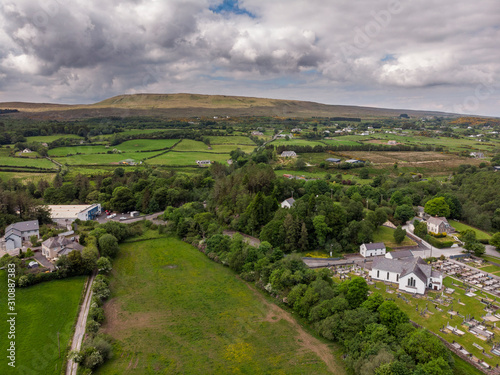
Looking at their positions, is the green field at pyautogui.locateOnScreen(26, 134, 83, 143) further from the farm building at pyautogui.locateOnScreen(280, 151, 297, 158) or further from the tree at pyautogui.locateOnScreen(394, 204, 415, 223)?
the tree at pyautogui.locateOnScreen(394, 204, 415, 223)

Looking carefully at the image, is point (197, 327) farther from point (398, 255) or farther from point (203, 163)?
point (203, 163)

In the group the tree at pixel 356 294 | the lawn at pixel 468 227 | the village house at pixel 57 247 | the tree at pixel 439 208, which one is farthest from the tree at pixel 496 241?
the village house at pixel 57 247

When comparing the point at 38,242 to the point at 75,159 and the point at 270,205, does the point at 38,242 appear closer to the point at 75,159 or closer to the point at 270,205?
the point at 270,205

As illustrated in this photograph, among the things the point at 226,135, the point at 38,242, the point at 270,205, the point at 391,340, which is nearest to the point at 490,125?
the point at 226,135

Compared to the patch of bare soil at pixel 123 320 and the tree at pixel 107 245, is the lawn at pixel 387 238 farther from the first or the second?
the tree at pixel 107 245

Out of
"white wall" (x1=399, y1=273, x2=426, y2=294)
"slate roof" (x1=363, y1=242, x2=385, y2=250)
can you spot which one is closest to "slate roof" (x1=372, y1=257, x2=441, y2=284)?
"white wall" (x1=399, y1=273, x2=426, y2=294)
